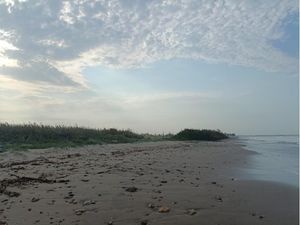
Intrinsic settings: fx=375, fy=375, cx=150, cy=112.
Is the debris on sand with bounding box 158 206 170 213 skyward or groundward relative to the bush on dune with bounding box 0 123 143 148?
groundward

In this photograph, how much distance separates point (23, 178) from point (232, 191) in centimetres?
531

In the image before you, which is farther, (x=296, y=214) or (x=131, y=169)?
(x=131, y=169)

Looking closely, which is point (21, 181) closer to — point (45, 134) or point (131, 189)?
point (131, 189)

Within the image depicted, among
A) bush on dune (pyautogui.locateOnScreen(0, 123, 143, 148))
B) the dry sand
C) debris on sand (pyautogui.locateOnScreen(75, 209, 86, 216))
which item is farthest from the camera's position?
bush on dune (pyautogui.locateOnScreen(0, 123, 143, 148))

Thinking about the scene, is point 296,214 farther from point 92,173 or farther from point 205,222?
point 92,173

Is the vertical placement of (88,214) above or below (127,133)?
below

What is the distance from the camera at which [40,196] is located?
7656mm

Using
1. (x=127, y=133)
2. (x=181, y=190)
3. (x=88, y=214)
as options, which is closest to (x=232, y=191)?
(x=181, y=190)

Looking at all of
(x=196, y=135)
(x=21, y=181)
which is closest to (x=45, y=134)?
(x=21, y=181)

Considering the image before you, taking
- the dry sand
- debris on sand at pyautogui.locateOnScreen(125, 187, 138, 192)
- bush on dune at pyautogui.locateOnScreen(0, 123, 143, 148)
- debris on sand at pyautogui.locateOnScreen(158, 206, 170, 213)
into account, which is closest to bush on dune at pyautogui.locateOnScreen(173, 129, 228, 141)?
bush on dune at pyautogui.locateOnScreen(0, 123, 143, 148)

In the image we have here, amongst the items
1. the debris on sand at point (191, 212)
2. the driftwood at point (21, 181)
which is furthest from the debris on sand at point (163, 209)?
the driftwood at point (21, 181)

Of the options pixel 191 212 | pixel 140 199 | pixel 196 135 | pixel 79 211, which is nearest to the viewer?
pixel 191 212

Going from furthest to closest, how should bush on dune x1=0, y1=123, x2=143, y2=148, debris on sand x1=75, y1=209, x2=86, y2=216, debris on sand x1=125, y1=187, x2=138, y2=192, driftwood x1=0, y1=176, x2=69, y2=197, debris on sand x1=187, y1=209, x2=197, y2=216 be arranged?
bush on dune x1=0, y1=123, x2=143, y2=148
driftwood x1=0, y1=176, x2=69, y2=197
debris on sand x1=125, y1=187, x2=138, y2=192
debris on sand x1=75, y1=209, x2=86, y2=216
debris on sand x1=187, y1=209, x2=197, y2=216

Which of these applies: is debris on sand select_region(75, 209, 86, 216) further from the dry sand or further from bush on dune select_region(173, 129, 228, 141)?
bush on dune select_region(173, 129, 228, 141)
